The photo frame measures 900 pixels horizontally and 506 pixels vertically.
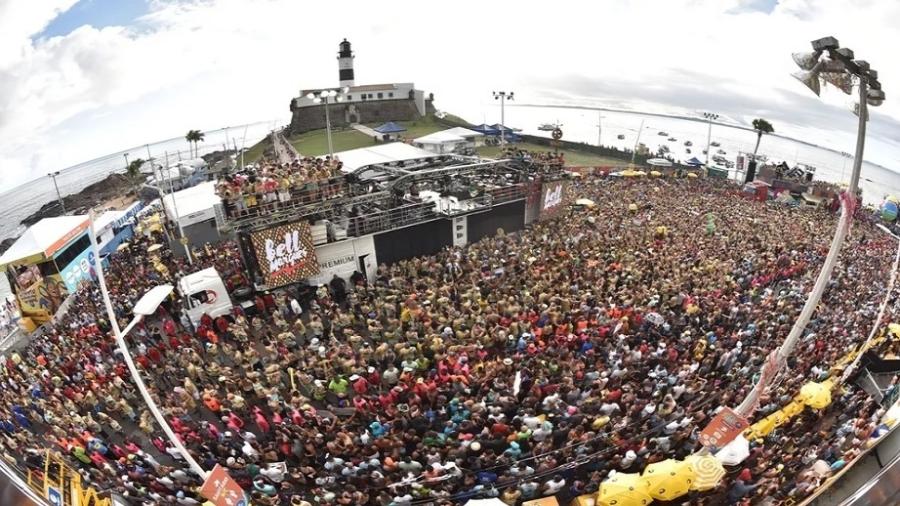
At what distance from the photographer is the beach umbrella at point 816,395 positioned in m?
10.2

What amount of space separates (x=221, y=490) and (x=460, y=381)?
552 cm

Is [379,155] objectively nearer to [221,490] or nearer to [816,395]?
[221,490]

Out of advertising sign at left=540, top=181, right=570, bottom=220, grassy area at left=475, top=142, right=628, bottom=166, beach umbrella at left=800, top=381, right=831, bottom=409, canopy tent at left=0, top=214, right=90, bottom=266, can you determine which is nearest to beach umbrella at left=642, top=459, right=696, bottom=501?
beach umbrella at left=800, top=381, right=831, bottom=409

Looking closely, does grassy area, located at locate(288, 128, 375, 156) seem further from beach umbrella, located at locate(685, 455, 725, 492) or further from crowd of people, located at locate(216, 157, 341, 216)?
beach umbrella, located at locate(685, 455, 725, 492)

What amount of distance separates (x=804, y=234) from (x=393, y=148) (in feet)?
86.9

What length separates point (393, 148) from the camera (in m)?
32.4

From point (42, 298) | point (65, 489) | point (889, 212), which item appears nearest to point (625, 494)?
point (65, 489)

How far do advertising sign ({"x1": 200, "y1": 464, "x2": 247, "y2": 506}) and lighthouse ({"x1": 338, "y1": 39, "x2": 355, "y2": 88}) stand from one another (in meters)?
80.8

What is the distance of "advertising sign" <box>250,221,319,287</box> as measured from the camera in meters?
15.3

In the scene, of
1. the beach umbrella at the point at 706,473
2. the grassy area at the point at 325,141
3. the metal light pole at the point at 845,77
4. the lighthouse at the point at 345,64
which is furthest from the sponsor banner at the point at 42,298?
the lighthouse at the point at 345,64

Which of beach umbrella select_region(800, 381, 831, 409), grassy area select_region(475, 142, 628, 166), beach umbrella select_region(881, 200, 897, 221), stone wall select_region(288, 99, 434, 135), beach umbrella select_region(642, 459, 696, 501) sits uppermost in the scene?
stone wall select_region(288, 99, 434, 135)

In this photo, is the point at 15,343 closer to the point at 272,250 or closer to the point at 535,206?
the point at 272,250

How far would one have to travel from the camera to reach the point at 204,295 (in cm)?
1453

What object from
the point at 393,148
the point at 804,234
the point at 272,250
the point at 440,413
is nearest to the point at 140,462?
the point at 440,413
